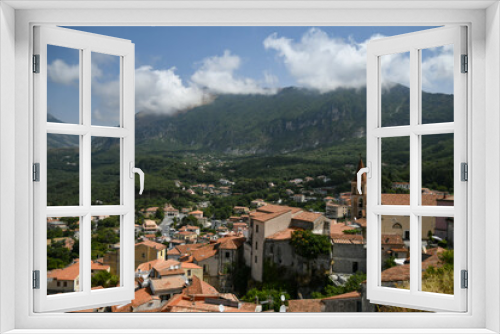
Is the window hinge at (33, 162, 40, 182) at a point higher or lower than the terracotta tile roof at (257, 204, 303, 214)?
higher

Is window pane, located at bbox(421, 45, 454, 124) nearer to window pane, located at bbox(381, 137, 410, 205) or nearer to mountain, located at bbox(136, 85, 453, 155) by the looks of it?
window pane, located at bbox(381, 137, 410, 205)

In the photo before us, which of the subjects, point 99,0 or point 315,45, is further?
point 315,45

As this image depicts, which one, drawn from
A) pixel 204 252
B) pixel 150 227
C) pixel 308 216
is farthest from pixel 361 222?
pixel 150 227

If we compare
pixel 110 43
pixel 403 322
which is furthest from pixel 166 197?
pixel 403 322

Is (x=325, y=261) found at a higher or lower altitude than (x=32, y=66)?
lower

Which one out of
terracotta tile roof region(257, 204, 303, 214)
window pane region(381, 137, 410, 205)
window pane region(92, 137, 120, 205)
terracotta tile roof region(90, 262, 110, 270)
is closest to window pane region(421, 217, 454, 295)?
window pane region(381, 137, 410, 205)

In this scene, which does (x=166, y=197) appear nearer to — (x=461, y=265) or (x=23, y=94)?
(x=23, y=94)

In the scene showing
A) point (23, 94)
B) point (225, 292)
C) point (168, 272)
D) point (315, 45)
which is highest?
point (315, 45)

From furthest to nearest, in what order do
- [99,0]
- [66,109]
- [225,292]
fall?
1. [225,292]
2. [66,109]
3. [99,0]
